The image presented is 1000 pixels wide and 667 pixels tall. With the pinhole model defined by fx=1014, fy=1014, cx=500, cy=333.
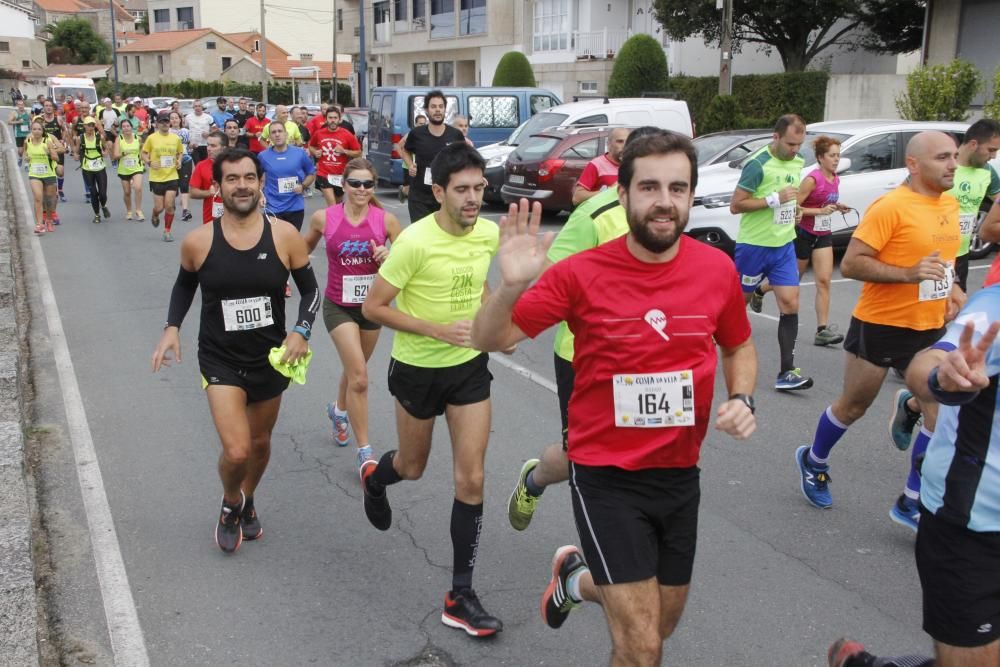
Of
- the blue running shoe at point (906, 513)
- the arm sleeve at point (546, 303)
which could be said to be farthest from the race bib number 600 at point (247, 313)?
the blue running shoe at point (906, 513)

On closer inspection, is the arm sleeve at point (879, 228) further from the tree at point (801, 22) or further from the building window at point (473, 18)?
the building window at point (473, 18)

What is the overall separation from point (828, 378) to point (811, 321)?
2.09m

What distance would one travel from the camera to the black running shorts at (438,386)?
4.43 metres

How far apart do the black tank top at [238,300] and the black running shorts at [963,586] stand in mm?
3185

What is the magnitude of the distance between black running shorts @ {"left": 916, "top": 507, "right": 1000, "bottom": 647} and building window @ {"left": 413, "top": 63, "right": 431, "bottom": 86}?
5313 centimetres

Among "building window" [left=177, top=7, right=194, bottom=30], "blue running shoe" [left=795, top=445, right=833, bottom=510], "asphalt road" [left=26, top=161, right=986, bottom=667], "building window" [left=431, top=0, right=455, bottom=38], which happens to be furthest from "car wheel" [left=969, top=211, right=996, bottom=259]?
"building window" [left=177, top=7, right=194, bottom=30]

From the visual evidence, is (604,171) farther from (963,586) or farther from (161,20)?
(161,20)

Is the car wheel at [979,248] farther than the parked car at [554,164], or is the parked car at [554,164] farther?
the parked car at [554,164]

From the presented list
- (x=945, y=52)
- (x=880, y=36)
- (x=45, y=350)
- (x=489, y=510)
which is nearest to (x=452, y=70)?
(x=880, y=36)

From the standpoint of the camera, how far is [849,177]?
12.7 m

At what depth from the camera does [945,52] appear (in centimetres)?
2689

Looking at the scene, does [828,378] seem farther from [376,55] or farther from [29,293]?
[376,55]

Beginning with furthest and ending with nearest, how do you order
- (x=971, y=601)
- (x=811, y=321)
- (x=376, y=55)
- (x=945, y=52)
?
(x=376, y=55)
(x=945, y=52)
(x=811, y=321)
(x=971, y=601)

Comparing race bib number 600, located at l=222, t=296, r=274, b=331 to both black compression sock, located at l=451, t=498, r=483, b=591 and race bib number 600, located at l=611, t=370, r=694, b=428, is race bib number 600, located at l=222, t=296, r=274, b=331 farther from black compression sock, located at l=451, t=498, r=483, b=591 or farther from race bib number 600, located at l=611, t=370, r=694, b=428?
race bib number 600, located at l=611, t=370, r=694, b=428
